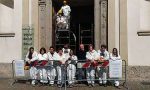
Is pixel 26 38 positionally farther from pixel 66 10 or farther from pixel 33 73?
pixel 33 73

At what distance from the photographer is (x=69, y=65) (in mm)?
17688

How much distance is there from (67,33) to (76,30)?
0.82m

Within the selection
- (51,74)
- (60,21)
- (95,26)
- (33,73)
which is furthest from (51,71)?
(60,21)

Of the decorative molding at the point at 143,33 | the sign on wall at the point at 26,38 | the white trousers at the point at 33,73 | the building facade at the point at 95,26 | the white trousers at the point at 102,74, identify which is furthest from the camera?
the sign on wall at the point at 26,38

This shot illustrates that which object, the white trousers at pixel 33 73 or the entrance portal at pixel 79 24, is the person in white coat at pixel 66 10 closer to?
the entrance portal at pixel 79 24

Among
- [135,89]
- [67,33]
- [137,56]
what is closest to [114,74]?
[135,89]

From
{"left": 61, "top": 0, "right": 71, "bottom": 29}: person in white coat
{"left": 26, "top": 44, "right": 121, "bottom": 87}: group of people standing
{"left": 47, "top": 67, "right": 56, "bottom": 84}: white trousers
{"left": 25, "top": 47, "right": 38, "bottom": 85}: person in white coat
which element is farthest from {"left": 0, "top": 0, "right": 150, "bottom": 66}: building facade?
{"left": 47, "top": 67, "right": 56, "bottom": 84}: white trousers

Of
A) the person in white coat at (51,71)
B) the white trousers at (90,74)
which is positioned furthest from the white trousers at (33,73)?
the white trousers at (90,74)

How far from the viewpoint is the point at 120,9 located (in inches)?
751

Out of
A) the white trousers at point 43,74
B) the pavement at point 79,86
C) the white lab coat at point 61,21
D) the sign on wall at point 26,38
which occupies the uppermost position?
the white lab coat at point 61,21

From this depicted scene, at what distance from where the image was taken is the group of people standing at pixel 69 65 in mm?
17641

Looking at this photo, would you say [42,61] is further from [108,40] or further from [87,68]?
[108,40]

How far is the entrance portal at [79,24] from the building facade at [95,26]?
8cm

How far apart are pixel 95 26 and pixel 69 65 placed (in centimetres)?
269
